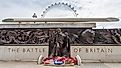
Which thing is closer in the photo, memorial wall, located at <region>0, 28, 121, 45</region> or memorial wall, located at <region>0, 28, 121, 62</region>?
memorial wall, located at <region>0, 28, 121, 62</region>

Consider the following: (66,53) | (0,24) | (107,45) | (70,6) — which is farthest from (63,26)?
(70,6)

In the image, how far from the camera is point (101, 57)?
19.4 meters

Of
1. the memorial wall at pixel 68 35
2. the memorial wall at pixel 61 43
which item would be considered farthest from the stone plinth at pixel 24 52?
the memorial wall at pixel 68 35

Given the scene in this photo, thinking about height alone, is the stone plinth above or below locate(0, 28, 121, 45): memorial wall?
below

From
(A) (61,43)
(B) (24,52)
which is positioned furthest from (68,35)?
(B) (24,52)

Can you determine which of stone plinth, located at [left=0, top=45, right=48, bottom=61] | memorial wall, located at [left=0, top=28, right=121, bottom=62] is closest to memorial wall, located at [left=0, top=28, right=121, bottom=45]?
memorial wall, located at [left=0, top=28, right=121, bottom=62]

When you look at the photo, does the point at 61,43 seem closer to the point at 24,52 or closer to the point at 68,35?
the point at 68,35

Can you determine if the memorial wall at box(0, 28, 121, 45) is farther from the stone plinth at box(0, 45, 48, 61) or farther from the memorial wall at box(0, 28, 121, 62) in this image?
the stone plinth at box(0, 45, 48, 61)

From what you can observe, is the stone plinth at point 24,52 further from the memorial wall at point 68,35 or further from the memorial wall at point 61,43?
the memorial wall at point 68,35

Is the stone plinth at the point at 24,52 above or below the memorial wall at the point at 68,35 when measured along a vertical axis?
below

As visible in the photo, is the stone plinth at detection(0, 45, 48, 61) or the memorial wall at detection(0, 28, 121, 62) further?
the stone plinth at detection(0, 45, 48, 61)

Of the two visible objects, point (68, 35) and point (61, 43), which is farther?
point (68, 35)

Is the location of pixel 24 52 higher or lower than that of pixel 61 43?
lower

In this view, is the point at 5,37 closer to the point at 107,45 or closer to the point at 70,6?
the point at 107,45
